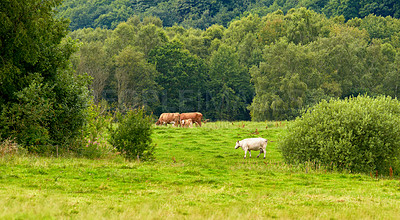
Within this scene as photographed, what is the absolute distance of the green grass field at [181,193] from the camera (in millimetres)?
11000

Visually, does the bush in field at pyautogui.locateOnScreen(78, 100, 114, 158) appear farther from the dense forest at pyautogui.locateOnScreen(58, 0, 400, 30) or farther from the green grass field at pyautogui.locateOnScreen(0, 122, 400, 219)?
the dense forest at pyautogui.locateOnScreen(58, 0, 400, 30)

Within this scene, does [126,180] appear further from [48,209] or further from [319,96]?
[319,96]

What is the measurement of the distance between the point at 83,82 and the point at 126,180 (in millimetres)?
10876

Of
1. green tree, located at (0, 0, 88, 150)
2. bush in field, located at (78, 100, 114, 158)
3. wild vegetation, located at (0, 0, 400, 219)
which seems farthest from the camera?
bush in field, located at (78, 100, 114, 158)

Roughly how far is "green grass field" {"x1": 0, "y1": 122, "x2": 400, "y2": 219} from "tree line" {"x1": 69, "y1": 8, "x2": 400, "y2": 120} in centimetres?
5836

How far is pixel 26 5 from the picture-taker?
2264 cm

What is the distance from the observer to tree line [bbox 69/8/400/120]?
8150 cm

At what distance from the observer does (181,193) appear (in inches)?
561

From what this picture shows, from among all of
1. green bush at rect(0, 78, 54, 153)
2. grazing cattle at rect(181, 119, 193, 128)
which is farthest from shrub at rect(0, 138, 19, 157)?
grazing cattle at rect(181, 119, 193, 128)

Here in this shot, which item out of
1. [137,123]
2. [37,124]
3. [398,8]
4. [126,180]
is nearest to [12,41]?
[37,124]

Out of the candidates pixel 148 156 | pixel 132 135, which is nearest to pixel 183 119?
pixel 148 156

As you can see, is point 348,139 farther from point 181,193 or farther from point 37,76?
point 37,76

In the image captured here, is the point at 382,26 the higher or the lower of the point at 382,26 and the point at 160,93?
the higher

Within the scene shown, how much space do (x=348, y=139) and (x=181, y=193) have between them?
1285cm
